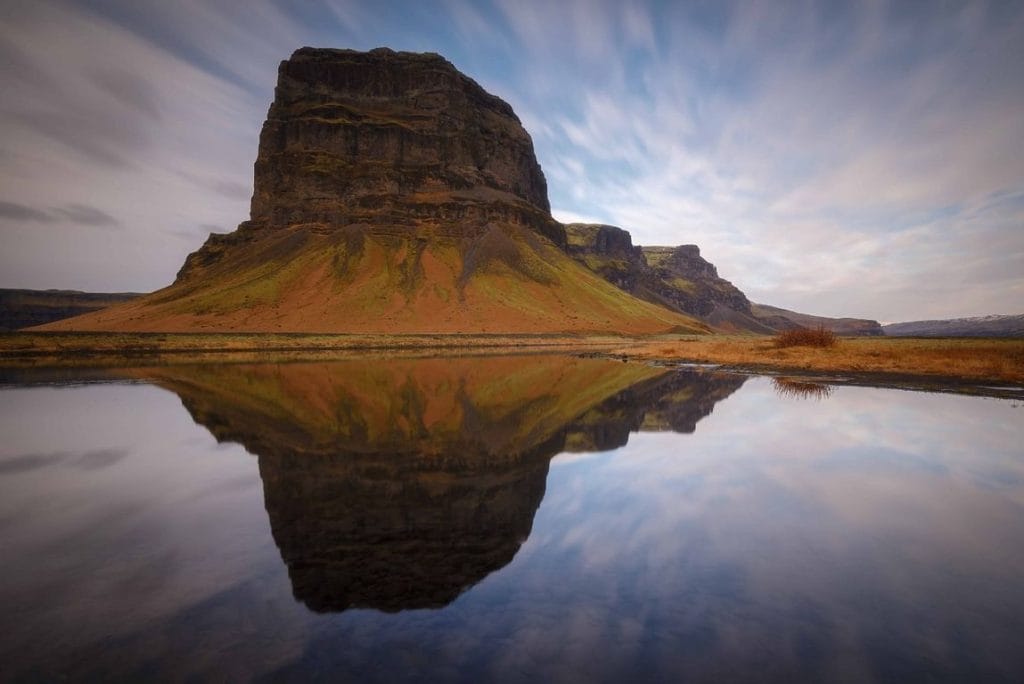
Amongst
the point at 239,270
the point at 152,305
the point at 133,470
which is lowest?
the point at 133,470

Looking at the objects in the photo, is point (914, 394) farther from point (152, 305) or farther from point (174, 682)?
point (152, 305)

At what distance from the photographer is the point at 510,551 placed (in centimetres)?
666

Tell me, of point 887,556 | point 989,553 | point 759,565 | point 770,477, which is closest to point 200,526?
point 759,565

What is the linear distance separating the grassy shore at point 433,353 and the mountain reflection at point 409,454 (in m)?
14.4

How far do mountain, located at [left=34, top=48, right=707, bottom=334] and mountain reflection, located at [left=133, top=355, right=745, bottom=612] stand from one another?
197 feet

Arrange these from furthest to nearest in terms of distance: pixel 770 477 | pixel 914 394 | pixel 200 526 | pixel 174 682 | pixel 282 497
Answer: pixel 914 394
pixel 770 477
pixel 282 497
pixel 200 526
pixel 174 682

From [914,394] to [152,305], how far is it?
391 ft

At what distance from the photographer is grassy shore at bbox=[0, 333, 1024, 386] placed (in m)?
30.9

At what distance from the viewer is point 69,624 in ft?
15.7

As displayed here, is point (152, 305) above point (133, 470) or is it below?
above

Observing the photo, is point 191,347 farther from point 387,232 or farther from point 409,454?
point 387,232

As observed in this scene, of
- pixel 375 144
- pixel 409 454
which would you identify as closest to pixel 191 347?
pixel 409 454

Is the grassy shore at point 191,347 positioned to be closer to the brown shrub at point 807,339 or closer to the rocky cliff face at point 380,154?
the brown shrub at point 807,339

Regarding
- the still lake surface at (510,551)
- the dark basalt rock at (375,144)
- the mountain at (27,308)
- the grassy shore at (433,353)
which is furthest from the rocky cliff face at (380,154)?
the mountain at (27,308)
